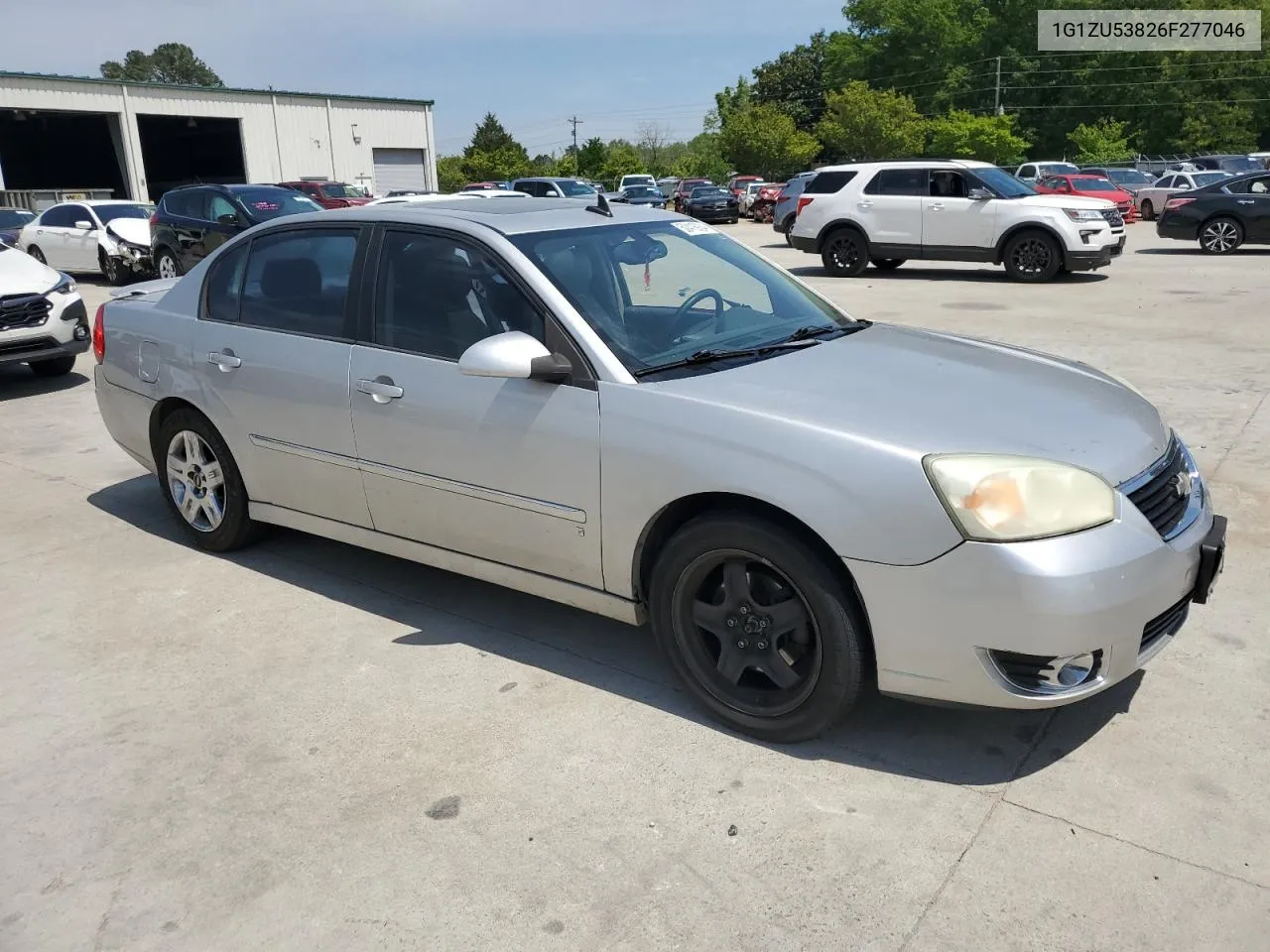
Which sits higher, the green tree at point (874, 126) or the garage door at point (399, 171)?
the green tree at point (874, 126)

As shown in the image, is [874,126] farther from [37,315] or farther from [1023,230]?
[37,315]

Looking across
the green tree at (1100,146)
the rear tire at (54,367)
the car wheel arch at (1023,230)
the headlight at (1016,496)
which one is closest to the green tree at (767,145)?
the green tree at (1100,146)

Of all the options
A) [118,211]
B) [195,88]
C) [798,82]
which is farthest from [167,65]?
[118,211]

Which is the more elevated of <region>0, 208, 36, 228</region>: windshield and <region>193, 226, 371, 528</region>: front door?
<region>0, 208, 36, 228</region>: windshield

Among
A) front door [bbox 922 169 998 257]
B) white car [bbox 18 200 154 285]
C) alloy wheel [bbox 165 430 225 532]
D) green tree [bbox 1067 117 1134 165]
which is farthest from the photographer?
green tree [bbox 1067 117 1134 165]

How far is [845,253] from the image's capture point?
17000 mm

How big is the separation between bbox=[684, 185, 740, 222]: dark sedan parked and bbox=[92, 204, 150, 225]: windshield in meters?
18.9

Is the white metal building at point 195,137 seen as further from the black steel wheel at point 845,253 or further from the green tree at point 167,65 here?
the green tree at point 167,65

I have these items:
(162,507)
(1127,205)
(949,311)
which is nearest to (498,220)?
(162,507)

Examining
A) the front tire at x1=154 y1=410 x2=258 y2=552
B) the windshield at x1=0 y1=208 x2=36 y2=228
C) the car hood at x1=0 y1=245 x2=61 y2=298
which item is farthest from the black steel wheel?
the windshield at x1=0 y1=208 x2=36 y2=228

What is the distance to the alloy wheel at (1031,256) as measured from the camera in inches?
600

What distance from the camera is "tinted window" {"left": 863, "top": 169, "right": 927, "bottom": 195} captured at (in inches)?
634

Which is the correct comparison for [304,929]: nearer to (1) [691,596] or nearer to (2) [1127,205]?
(1) [691,596]

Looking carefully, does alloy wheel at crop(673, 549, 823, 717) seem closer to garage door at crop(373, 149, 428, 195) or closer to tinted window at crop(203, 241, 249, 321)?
tinted window at crop(203, 241, 249, 321)
